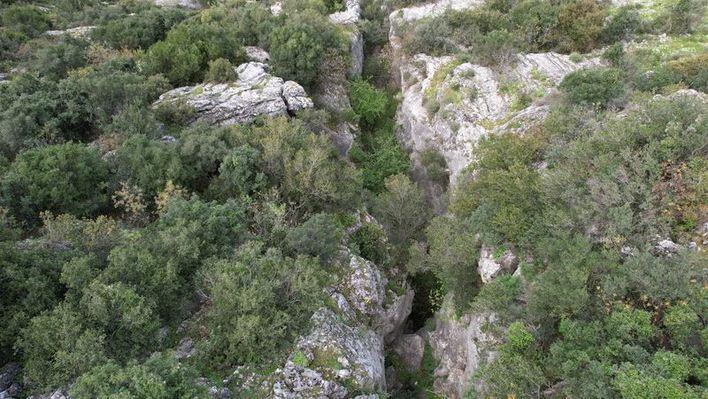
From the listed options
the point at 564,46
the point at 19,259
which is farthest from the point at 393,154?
the point at 19,259

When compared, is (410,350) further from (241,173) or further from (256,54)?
(256,54)

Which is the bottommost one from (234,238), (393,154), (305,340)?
(393,154)

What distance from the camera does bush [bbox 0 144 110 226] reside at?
19.3 meters

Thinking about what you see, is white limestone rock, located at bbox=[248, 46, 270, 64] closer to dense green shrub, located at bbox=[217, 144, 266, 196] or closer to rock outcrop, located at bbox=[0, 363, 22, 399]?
dense green shrub, located at bbox=[217, 144, 266, 196]

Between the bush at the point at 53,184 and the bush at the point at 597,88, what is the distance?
27.1 m

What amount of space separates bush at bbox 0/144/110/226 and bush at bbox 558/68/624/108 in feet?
88.8

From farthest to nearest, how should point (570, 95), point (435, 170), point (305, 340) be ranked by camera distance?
point (435, 170)
point (570, 95)
point (305, 340)

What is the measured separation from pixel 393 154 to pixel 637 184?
20000mm

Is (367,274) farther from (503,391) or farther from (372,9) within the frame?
(372,9)

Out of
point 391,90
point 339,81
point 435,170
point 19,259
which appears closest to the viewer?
point 19,259

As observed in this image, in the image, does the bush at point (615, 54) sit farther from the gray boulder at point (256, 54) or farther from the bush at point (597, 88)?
the gray boulder at point (256, 54)

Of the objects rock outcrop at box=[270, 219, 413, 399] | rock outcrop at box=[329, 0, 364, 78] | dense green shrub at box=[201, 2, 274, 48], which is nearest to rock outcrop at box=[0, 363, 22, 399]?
rock outcrop at box=[270, 219, 413, 399]

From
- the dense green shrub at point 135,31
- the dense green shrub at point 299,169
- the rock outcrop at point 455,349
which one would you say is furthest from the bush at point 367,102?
the rock outcrop at point 455,349

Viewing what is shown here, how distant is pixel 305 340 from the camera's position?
17.0m
